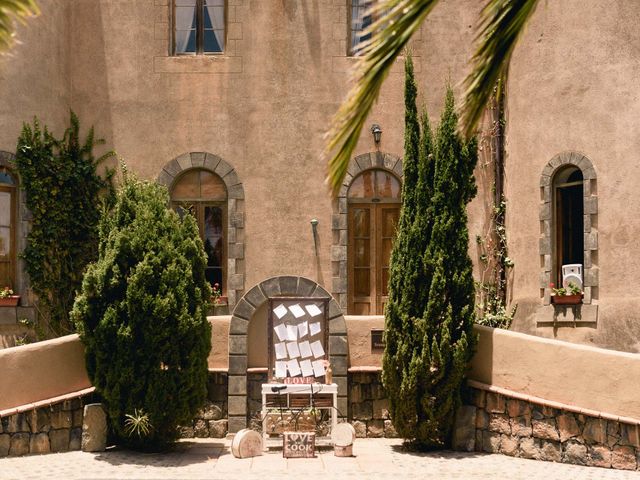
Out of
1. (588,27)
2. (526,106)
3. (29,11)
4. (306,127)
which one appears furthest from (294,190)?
(29,11)

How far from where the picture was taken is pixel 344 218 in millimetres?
16281

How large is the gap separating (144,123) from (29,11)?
39.3 ft

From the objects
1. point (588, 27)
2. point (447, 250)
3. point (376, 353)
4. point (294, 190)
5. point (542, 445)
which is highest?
point (588, 27)

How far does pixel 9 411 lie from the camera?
12969 mm

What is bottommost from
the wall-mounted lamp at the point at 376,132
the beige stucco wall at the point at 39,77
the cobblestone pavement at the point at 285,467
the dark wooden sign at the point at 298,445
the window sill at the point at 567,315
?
the cobblestone pavement at the point at 285,467

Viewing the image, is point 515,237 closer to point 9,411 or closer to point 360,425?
point 360,425

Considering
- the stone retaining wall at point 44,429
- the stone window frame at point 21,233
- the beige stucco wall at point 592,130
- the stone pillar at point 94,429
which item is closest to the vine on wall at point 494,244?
the beige stucco wall at point 592,130

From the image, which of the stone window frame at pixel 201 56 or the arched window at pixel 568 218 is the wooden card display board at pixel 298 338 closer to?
the arched window at pixel 568 218

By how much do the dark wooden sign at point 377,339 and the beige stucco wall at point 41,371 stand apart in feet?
13.0

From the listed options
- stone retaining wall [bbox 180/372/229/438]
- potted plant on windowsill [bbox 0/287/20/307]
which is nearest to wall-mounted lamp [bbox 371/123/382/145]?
stone retaining wall [bbox 180/372/229/438]

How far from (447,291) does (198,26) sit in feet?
20.2

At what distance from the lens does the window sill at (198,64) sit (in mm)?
16422

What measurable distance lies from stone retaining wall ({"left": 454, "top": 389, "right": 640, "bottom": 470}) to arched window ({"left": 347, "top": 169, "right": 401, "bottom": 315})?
306 cm

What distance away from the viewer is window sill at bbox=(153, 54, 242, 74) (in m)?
16.4
